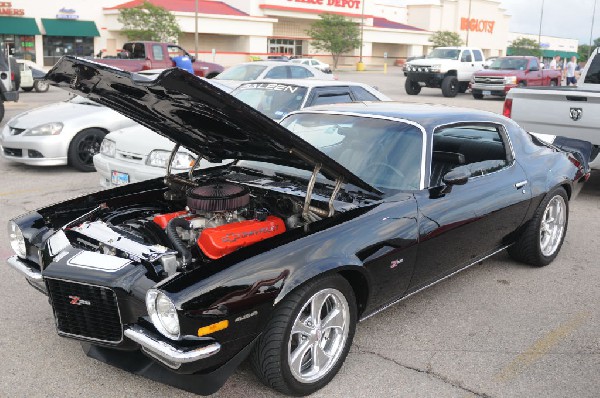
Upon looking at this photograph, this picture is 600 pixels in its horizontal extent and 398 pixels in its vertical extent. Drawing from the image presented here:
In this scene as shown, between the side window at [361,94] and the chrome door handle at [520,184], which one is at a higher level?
the side window at [361,94]

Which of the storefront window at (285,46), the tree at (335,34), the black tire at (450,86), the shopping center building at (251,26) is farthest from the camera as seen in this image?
the storefront window at (285,46)

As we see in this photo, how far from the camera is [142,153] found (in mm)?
6730

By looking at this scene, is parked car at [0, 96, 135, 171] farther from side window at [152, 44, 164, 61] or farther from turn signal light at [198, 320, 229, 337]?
side window at [152, 44, 164, 61]

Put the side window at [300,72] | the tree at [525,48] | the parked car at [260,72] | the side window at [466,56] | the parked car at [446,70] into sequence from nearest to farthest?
the parked car at [260,72] < the side window at [300,72] < the parked car at [446,70] < the side window at [466,56] < the tree at [525,48]

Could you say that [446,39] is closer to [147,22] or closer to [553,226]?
[147,22]

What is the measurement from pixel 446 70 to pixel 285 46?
3561 centimetres

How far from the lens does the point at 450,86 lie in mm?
24844

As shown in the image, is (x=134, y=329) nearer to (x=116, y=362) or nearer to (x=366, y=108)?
(x=116, y=362)

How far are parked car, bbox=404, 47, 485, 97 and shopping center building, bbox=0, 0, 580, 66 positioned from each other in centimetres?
1558

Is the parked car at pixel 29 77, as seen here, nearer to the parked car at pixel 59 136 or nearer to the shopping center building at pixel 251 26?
the shopping center building at pixel 251 26

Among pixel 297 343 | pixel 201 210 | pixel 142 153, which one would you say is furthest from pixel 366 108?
pixel 142 153

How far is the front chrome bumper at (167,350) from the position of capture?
8.87 feet

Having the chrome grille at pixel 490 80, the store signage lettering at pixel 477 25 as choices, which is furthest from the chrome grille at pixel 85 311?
the store signage lettering at pixel 477 25

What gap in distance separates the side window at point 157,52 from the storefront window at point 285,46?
118ft
